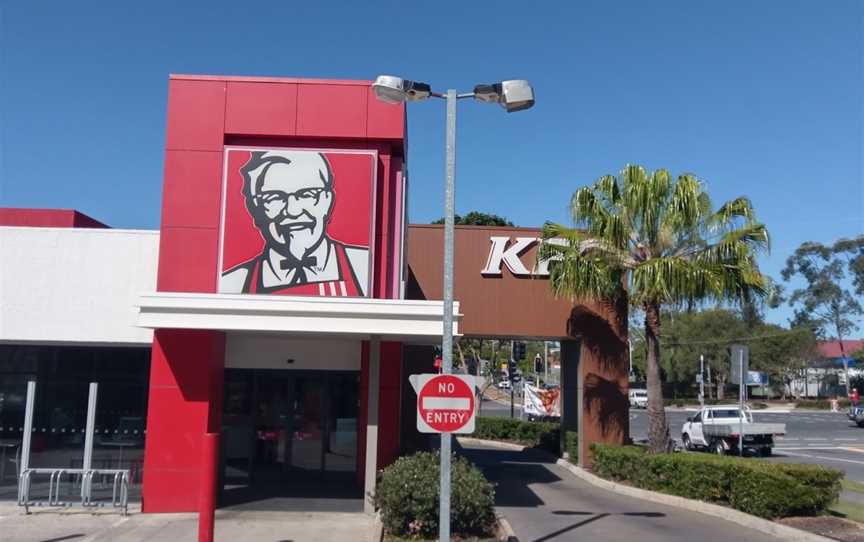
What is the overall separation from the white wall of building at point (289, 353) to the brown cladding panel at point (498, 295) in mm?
5479

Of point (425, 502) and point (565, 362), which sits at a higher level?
point (565, 362)

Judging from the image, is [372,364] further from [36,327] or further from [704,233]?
[704,233]

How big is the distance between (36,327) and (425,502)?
28.0 feet

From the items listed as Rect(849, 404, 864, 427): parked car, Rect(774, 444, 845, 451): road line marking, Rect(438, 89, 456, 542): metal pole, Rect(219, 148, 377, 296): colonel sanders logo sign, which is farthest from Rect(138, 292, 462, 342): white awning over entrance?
Rect(849, 404, 864, 427): parked car

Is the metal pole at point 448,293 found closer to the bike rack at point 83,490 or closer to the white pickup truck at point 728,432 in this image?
the bike rack at point 83,490

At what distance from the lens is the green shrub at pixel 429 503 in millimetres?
10586

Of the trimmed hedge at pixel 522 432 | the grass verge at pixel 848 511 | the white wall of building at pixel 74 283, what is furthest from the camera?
the trimmed hedge at pixel 522 432

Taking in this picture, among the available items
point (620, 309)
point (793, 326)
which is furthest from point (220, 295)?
point (793, 326)

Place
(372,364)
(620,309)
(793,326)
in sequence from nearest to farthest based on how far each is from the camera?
(372,364) → (620,309) → (793,326)

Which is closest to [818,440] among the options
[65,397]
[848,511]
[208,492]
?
[848,511]

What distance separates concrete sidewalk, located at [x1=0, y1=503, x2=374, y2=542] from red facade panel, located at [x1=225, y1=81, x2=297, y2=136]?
6751 millimetres

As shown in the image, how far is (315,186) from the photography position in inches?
556

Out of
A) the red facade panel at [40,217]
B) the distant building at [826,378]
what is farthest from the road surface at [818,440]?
the distant building at [826,378]

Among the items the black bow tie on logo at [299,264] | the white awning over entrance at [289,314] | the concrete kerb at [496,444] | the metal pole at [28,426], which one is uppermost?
the black bow tie on logo at [299,264]
